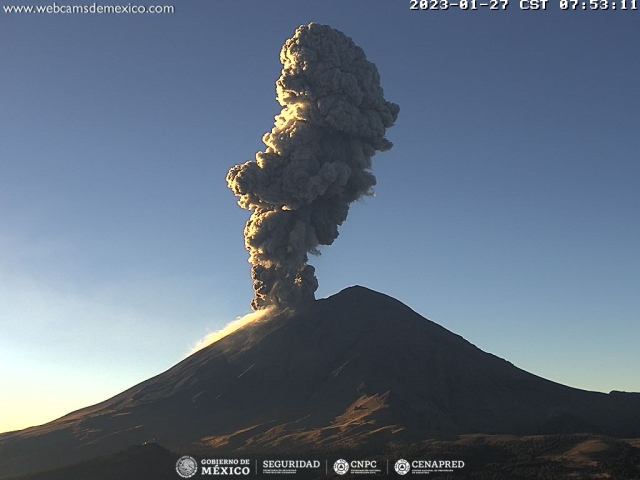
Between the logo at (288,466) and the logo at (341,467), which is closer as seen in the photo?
the logo at (341,467)

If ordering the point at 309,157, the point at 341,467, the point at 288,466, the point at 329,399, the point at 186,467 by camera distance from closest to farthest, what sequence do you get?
1. the point at 341,467
2. the point at 186,467
3. the point at 288,466
4. the point at 329,399
5. the point at 309,157

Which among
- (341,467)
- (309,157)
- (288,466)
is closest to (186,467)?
(288,466)

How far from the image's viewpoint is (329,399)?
9925 cm

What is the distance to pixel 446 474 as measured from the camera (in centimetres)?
6169

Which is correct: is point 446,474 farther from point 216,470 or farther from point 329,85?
point 329,85

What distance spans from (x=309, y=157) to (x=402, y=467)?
57341 mm

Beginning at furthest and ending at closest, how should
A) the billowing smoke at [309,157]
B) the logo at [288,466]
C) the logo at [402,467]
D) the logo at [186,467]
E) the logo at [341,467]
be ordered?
the billowing smoke at [309,157] → the logo at [288,466] → the logo at [186,467] → the logo at [341,467] → the logo at [402,467]

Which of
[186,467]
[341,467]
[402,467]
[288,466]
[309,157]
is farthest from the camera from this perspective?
[309,157]

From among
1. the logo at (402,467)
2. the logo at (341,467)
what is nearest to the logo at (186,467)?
the logo at (341,467)

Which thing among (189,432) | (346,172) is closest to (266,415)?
(189,432)

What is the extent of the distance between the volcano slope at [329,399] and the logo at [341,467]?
613 centimetres

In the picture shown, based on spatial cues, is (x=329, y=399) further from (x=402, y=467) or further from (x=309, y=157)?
(x=402, y=467)

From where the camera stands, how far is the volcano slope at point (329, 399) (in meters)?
85.1

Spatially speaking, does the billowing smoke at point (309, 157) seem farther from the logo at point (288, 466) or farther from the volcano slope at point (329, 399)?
the logo at point (288, 466)
